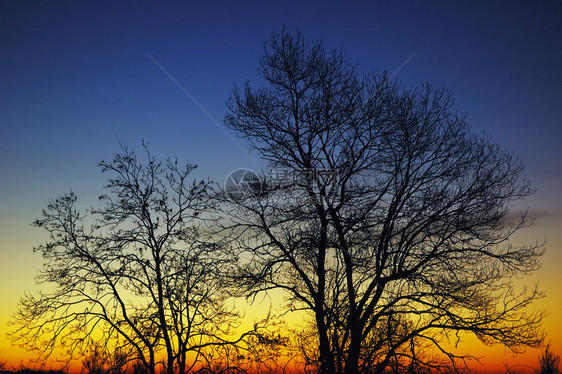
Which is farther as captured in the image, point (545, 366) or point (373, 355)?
point (373, 355)

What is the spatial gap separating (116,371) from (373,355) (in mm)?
8212

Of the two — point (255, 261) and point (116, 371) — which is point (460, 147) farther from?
point (116, 371)

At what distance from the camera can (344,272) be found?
14.3 metres

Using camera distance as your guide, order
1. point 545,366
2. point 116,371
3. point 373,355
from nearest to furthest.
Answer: point 545,366 → point 373,355 → point 116,371

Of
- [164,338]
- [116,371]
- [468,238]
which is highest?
[468,238]

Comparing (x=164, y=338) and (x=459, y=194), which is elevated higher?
(x=459, y=194)

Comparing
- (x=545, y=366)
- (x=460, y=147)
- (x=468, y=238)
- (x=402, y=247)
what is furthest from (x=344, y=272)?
(x=545, y=366)

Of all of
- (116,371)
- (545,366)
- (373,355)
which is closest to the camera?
(545,366)

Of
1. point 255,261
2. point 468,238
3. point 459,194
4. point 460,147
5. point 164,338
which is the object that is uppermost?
point 460,147

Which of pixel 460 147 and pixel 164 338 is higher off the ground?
pixel 460 147

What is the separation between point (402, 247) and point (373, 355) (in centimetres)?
336

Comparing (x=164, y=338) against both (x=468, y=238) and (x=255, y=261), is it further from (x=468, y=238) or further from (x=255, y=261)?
(x=468, y=238)

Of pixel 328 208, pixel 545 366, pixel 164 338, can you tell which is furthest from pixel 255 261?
pixel 545 366

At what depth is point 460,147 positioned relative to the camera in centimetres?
1412
